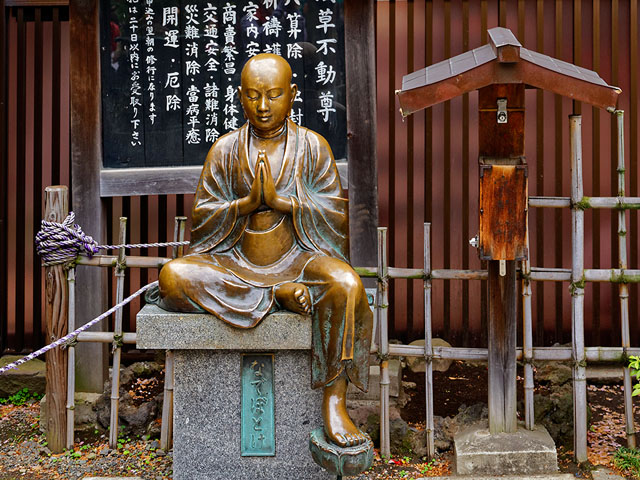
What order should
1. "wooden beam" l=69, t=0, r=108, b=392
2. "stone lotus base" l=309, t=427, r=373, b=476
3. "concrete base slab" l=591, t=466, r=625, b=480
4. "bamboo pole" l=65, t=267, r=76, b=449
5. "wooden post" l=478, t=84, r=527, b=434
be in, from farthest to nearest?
"wooden beam" l=69, t=0, r=108, b=392 → "bamboo pole" l=65, t=267, r=76, b=449 → "concrete base slab" l=591, t=466, r=625, b=480 → "wooden post" l=478, t=84, r=527, b=434 → "stone lotus base" l=309, t=427, r=373, b=476

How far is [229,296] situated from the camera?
442cm

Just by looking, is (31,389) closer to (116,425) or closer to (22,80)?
(116,425)

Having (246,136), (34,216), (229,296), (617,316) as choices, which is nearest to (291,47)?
(246,136)

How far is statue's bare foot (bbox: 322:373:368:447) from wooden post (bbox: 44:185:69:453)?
228 centimetres

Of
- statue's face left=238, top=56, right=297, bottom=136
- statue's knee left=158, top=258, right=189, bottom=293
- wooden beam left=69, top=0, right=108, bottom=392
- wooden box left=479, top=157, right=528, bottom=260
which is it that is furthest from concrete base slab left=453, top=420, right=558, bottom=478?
wooden beam left=69, top=0, right=108, bottom=392

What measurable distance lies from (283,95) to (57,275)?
2266 millimetres

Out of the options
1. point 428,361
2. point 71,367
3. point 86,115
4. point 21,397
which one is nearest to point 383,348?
point 428,361

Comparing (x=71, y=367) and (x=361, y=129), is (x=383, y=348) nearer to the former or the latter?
(x=361, y=129)

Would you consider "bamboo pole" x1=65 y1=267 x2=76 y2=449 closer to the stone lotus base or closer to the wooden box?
the stone lotus base

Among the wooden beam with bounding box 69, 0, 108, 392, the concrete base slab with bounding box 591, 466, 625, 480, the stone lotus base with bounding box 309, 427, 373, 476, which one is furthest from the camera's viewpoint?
the wooden beam with bounding box 69, 0, 108, 392

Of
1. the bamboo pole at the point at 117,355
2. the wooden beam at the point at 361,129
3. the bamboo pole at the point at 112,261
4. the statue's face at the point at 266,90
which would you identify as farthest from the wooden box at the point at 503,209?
the bamboo pole at the point at 117,355

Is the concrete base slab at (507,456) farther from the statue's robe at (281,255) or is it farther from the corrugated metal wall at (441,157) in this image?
the corrugated metal wall at (441,157)

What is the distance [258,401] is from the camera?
4637 mm

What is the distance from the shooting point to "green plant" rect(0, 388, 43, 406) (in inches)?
269
